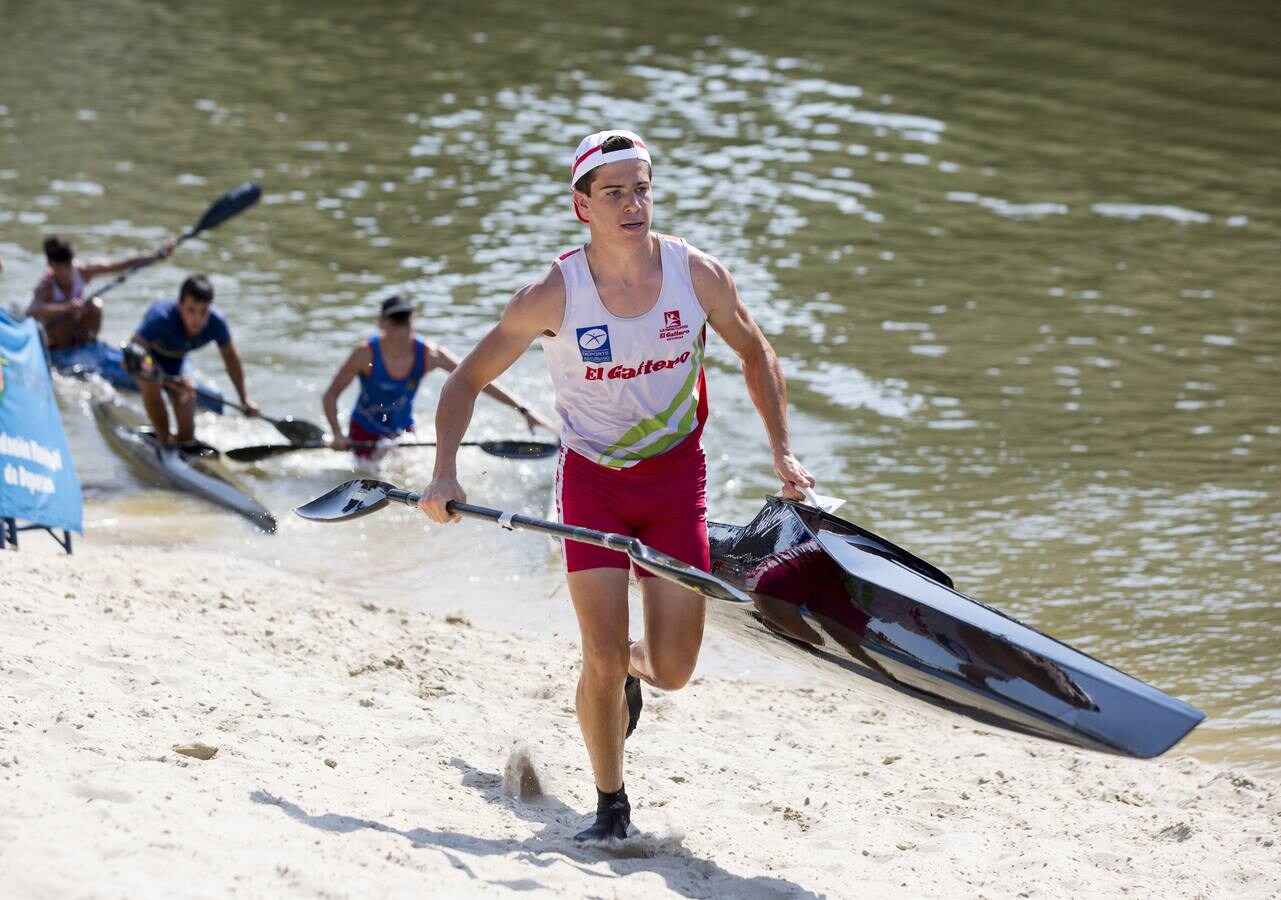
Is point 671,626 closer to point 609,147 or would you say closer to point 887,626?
point 887,626

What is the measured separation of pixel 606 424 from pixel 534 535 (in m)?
4.99

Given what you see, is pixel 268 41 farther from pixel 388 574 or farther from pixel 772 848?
pixel 772 848

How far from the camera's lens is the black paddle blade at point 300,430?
37.0 feet

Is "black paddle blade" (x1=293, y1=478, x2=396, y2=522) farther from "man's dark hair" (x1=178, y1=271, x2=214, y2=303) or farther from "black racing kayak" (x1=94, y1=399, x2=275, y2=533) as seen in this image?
"man's dark hair" (x1=178, y1=271, x2=214, y2=303)

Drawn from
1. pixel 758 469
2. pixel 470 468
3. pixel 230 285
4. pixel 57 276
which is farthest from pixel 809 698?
pixel 230 285

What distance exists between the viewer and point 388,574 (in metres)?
9.48

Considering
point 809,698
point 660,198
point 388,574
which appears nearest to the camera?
point 809,698

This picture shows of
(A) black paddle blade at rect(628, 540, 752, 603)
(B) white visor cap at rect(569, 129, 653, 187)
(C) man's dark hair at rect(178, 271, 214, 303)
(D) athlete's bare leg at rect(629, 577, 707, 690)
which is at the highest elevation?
(B) white visor cap at rect(569, 129, 653, 187)

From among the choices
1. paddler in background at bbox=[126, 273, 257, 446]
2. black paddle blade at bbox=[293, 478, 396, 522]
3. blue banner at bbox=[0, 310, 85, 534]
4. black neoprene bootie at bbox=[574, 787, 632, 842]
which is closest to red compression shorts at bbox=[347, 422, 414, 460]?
paddler in background at bbox=[126, 273, 257, 446]

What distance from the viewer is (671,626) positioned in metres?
5.14

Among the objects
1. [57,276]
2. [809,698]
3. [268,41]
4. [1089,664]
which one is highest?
[268,41]

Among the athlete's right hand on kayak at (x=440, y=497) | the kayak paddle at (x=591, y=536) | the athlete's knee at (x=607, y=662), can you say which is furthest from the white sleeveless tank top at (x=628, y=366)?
the athlete's knee at (x=607, y=662)

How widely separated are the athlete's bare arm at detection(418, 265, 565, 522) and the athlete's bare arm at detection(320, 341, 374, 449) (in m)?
5.84

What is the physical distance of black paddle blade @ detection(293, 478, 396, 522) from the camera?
5.71 metres
